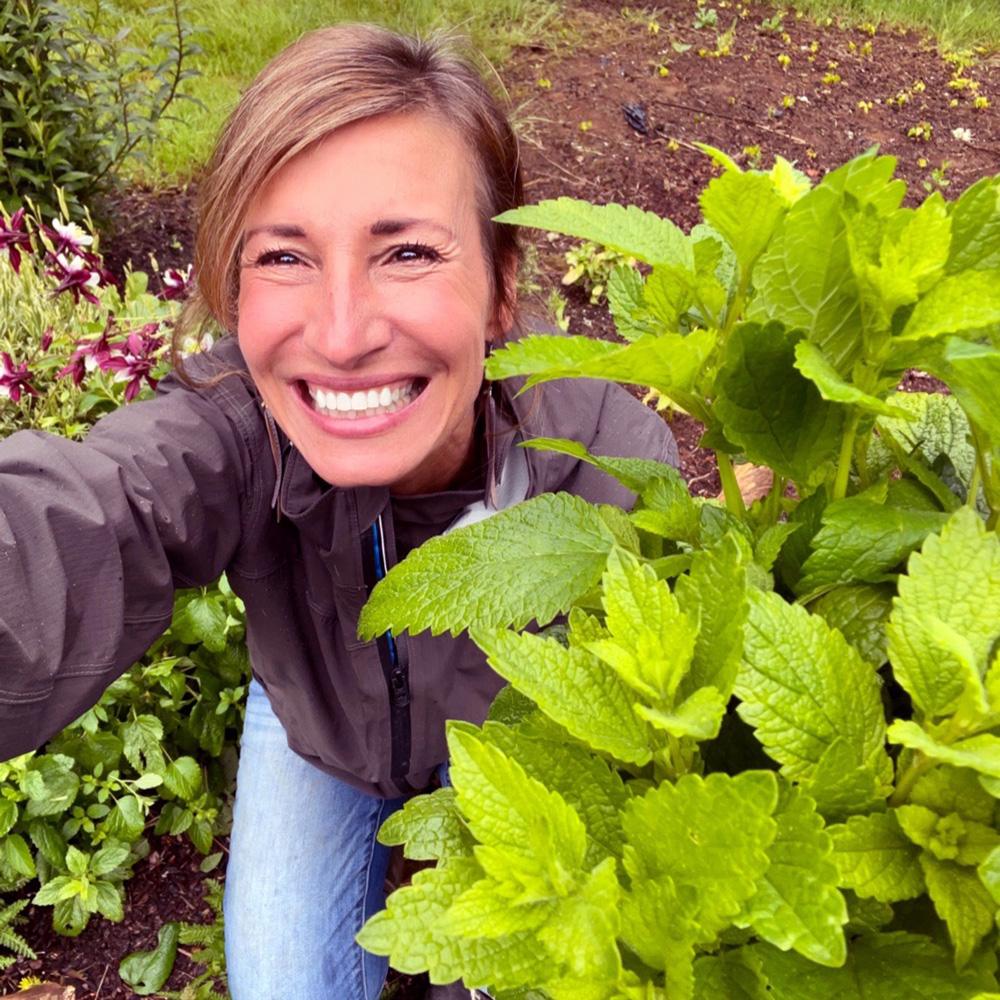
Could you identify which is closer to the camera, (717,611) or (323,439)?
(717,611)

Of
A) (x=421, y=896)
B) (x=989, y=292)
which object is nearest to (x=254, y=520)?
(x=421, y=896)

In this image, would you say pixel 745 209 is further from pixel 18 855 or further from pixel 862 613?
pixel 18 855

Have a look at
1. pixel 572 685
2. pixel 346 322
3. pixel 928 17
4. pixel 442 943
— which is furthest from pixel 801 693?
pixel 928 17

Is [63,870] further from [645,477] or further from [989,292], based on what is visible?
[989,292]

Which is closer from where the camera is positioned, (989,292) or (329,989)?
(989,292)

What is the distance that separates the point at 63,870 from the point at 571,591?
6.54ft

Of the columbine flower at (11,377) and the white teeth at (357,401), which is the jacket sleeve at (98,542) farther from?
the columbine flower at (11,377)

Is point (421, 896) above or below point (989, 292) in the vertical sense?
below

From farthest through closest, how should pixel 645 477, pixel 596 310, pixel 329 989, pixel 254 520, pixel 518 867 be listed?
pixel 596 310, pixel 329 989, pixel 254 520, pixel 645 477, pixel 518 867

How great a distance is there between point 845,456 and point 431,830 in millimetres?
356

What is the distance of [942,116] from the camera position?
17.0ft

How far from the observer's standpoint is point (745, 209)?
20.8 inches

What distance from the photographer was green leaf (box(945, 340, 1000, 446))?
1.49 feet

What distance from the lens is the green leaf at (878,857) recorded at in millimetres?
460
